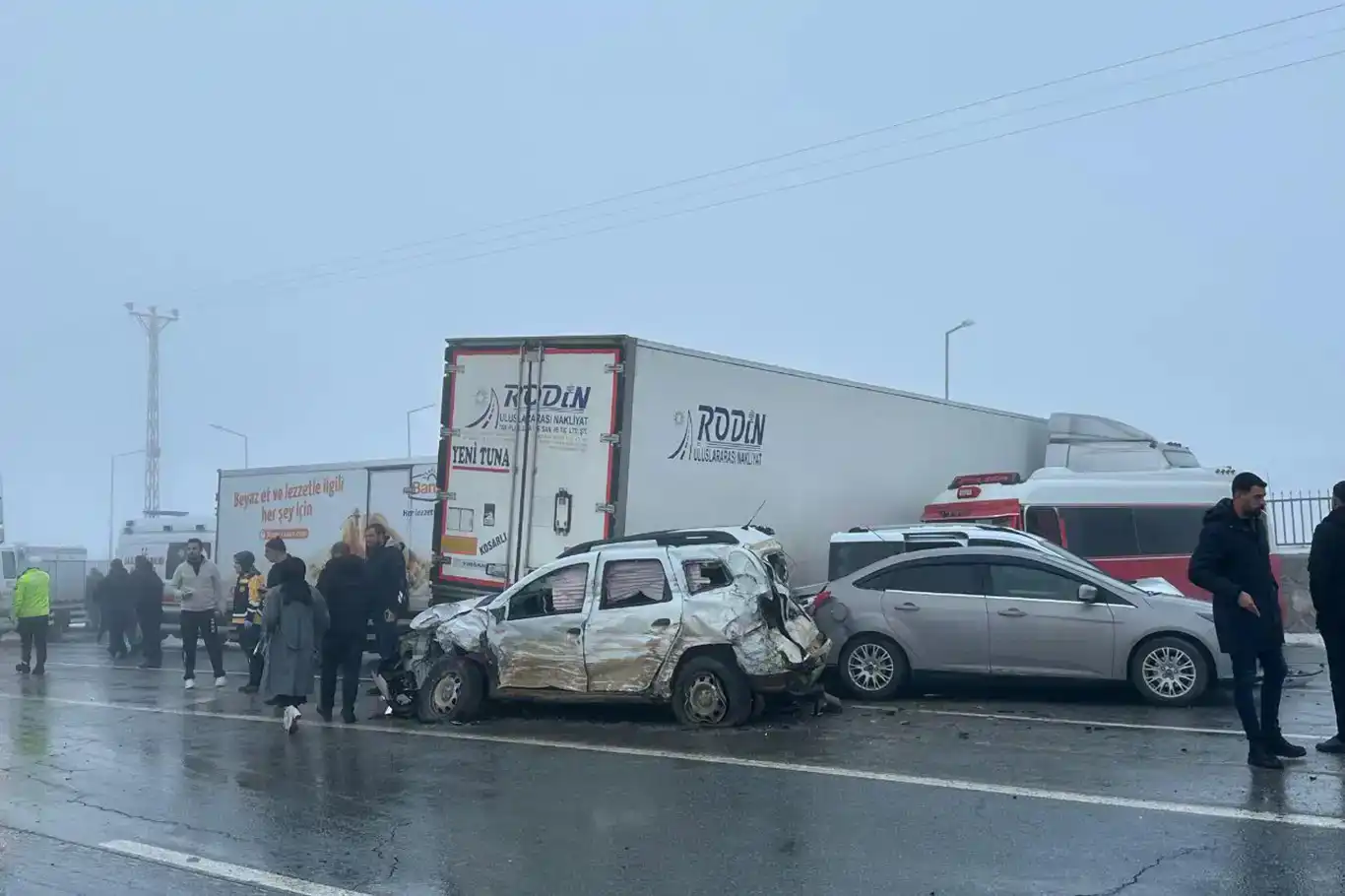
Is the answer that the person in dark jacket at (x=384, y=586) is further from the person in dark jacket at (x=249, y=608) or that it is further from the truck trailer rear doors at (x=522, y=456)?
the person in dark jacket at (x=249, y=608)

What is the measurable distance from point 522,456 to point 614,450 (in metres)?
1.13

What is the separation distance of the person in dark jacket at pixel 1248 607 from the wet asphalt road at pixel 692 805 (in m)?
0.31

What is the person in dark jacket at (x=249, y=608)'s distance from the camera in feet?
49.4

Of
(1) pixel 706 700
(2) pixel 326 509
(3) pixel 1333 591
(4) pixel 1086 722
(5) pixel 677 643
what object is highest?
(2) pixel 326 509

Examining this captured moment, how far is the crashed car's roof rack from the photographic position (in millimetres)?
11117

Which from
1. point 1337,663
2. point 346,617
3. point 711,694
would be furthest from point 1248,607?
point 346,617

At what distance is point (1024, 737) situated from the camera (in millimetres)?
9812

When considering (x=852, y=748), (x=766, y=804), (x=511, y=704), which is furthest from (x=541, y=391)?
(x=766, y=804)

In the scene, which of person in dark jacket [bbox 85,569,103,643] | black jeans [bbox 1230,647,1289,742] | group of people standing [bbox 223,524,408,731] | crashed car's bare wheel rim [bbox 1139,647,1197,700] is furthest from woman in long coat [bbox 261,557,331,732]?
person in dark jacket [bbox 85,569,103,643]

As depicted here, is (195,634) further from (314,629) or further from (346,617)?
(346,617)

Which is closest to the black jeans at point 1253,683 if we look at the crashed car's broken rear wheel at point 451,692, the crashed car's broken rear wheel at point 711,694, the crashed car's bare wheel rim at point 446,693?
the crashed car's broken rear wheel at point 711,694

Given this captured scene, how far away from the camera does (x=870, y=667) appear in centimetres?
1220

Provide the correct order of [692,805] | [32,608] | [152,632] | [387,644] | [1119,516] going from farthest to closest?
[152,632], [32,608], [1119,516], [387,644], [692,805]

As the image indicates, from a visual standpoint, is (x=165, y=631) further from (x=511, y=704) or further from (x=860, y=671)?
(x=860, y=671)
